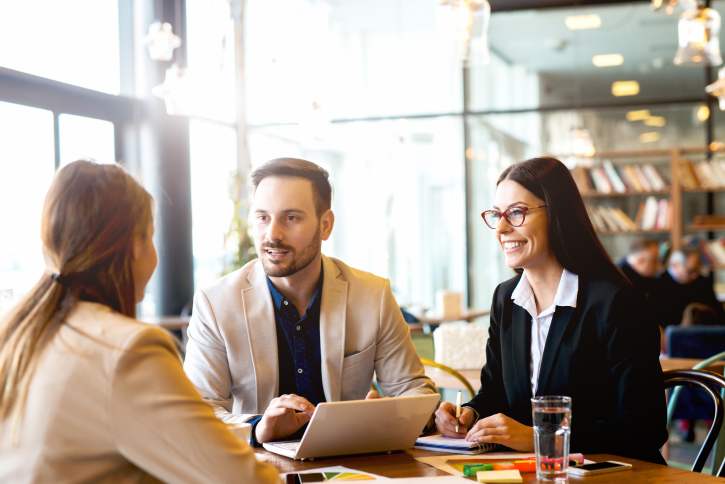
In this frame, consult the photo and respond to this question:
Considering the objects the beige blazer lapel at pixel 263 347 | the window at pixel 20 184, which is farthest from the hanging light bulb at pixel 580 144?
the beige blazer lapel at pixel 263 347

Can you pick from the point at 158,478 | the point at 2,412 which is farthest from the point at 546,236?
the point at 2,412

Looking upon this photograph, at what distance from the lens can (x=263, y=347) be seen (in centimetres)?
186

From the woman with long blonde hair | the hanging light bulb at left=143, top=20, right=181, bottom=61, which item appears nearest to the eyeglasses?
the woman with long blonde hair

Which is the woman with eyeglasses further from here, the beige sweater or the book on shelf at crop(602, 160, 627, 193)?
the book on shelf at crop(602, 160, 627, 193)

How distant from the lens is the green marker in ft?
4.24

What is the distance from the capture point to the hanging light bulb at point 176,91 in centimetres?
443

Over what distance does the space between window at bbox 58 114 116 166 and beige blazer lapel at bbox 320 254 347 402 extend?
3353 mm

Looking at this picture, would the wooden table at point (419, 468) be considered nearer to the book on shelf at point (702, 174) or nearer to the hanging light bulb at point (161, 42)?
the hanging light bulb at point (161, 42)

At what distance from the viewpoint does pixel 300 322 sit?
76.4 inches

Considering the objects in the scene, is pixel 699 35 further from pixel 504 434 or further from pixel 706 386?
pixel 504 434

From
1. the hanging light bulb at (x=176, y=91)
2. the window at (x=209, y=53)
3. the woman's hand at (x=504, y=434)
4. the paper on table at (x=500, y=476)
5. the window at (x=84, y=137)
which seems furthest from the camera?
the window at (x=209, y=53)

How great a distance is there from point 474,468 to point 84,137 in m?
4.83

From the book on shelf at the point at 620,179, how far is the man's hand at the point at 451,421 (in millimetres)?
5697

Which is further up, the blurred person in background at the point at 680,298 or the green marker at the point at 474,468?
the green marker at the point at 474,468
